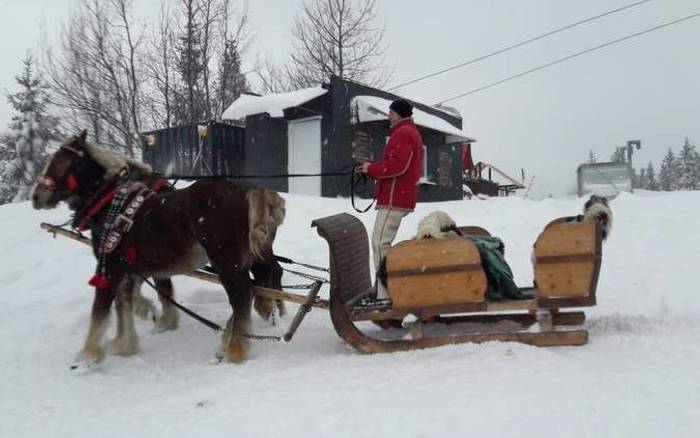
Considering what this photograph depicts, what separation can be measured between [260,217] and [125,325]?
5.74ft

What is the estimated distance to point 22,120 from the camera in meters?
32.3

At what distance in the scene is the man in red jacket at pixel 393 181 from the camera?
14.8 ft

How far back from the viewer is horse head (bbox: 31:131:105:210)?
4891 mm

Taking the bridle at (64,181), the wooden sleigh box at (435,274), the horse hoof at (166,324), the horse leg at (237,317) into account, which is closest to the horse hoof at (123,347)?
the horse hoof at (166,324)

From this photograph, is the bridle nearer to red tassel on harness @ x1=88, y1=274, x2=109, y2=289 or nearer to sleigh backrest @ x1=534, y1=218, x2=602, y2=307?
red tassel on harness @ x1=88, y1=274, x2=109, y2=289

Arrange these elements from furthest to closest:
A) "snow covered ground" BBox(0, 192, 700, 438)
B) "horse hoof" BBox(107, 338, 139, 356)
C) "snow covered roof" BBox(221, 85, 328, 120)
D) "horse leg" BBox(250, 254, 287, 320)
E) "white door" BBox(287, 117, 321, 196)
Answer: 1. "white door" BBox(287, 117, 321, 196)
2. "snow covered roof" BBox(221, 85, 328, 120)
3. "horse leg" BBox(250, 254, 287, 320)
4. "horse hoof" BBox(107, 338, 139, 356)
5. "snow covered ground" BBox(0, 192, 700, 438)

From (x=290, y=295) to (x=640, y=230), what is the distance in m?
6.28

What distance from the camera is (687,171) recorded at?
57375 mm

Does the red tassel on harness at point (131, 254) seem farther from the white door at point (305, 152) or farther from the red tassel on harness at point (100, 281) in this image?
the white door at point (305, 152)

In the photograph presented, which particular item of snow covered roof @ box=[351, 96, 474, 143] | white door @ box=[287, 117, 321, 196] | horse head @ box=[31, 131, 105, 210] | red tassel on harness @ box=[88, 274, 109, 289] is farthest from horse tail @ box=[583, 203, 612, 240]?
white door @ box=[287, 117, 321, 196]

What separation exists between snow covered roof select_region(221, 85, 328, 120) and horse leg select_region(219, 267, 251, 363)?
9.83 meters

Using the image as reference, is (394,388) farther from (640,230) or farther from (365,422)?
(640,230)

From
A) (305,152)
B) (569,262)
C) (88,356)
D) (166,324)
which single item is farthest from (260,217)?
(305,152)

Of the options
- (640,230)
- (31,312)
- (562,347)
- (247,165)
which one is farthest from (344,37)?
(562,347)
